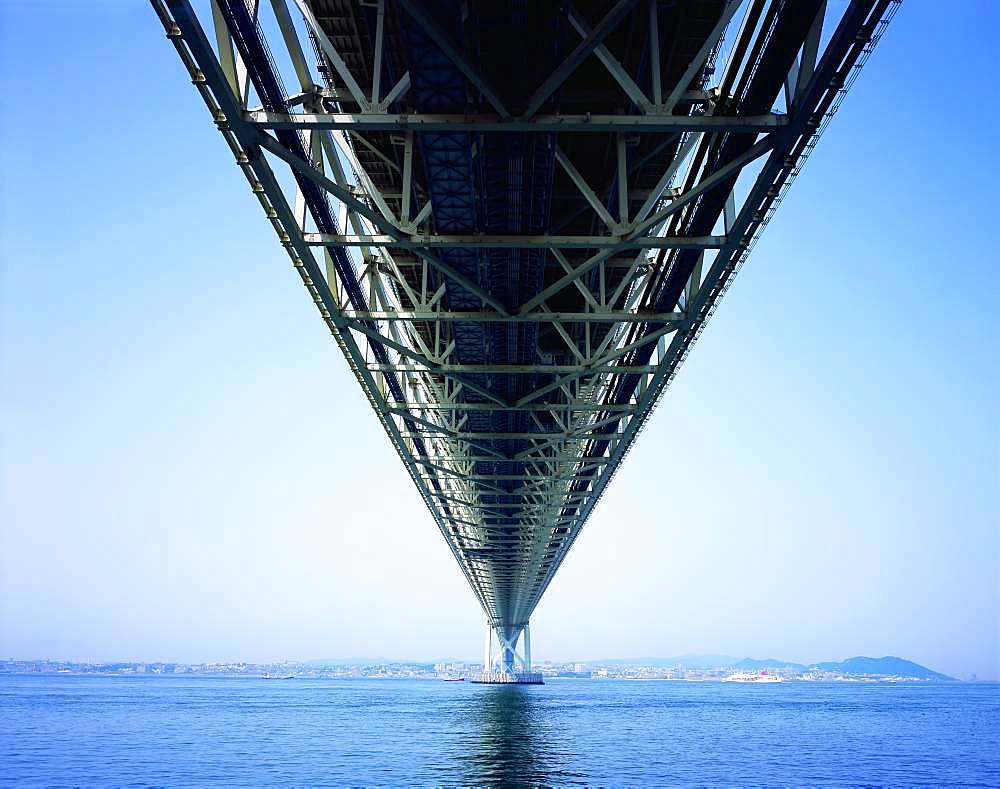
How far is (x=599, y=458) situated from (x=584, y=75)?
24970 mm

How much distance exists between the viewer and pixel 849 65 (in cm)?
1327

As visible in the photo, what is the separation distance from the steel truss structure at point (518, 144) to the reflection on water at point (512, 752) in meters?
12.4

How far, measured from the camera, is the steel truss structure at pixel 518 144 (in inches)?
533

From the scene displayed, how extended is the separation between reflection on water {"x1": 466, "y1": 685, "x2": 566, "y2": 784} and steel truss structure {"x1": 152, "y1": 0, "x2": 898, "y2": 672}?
488 inches

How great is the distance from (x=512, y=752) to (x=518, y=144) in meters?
28.2

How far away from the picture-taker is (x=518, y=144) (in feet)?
54.1

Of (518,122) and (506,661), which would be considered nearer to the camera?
(518,122)

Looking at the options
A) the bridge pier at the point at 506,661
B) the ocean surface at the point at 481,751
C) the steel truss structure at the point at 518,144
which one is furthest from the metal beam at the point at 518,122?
the bridge pier at the point at 506,661

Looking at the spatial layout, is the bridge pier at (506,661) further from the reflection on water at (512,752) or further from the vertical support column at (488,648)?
the reflection on water at (512,752)

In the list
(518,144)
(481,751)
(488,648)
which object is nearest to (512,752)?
(481,751)

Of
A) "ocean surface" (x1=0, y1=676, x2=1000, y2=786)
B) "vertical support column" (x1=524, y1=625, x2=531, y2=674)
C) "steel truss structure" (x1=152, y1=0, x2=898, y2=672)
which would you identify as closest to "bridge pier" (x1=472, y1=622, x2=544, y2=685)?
"vertical support column" (x1=524, y1=625, x2=531, y2=674)

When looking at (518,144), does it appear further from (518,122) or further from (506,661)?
(506,661)

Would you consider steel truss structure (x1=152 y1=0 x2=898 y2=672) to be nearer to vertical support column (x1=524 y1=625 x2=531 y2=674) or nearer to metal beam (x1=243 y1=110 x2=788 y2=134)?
metal beam (x1=243 y1=110 x2=788 y2=134)

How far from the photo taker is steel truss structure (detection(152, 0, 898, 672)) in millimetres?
13547
